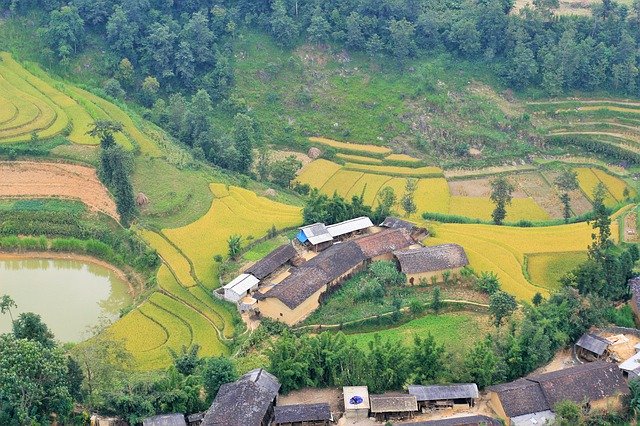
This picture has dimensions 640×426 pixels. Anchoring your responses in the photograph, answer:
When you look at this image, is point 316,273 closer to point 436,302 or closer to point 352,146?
point 436,302

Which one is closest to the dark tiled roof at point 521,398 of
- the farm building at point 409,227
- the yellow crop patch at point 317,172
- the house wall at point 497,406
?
the house wall at point 497,406

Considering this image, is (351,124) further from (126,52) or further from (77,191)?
(77,191)

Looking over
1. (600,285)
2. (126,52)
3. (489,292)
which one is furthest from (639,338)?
(126,52)

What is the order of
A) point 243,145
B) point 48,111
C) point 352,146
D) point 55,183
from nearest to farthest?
point 55,183
point 48,111
point 243,145
point 352,146

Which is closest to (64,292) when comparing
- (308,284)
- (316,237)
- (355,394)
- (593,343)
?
(308,284)

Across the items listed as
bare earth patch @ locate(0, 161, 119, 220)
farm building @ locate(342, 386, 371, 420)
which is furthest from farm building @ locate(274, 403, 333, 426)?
bare earth patch @ locate(0, 161, 119, 220)
